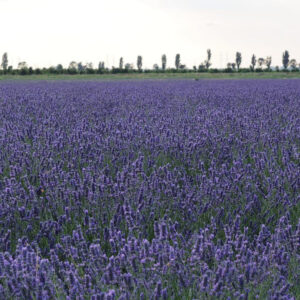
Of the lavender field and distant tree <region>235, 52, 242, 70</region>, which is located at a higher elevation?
distant tree <region>235, 52, 242, 70</region>

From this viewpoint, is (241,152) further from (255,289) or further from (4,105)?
(4,105)

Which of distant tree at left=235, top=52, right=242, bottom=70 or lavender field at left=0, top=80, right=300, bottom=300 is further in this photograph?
distant tree at left=235, top=52, right=242, bottom=70

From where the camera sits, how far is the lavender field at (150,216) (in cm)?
148

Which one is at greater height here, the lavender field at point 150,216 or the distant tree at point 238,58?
the distant tree at point 238,58

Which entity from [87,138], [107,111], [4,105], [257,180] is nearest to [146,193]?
[257,180]

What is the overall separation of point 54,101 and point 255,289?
21.2ft

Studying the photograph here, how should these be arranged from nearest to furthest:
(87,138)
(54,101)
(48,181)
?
(48,181) < (87,138) < (54,101)

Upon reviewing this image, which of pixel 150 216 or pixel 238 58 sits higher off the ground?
pixel 238 58

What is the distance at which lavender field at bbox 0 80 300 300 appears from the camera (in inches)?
58.2

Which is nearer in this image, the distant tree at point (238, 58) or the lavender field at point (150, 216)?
the lavender field at point (150, 216)

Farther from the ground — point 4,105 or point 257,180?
point 4,105

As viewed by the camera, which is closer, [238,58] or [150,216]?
[150,216]

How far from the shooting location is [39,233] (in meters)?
2.13

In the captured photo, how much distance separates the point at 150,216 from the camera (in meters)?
2.30
